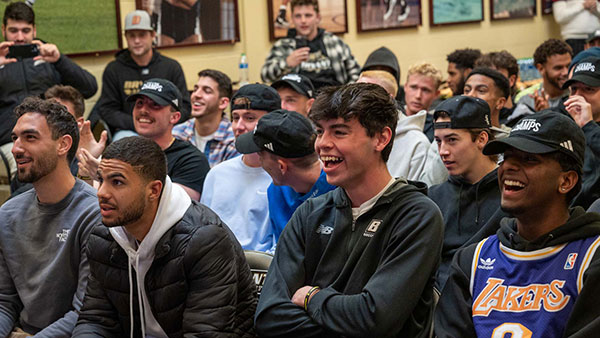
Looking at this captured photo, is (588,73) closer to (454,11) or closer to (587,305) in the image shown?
(587,305)

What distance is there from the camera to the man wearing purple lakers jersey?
2227 millimetres

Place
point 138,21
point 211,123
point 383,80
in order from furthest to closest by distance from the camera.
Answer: point 138,21, point 211,123, point 383,80

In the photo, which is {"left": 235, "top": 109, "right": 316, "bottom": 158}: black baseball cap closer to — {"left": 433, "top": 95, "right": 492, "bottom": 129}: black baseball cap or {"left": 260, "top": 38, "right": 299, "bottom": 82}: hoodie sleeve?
{"left": 433, "top": 95, "right": 492, "bottom": 129}: black baseball cap

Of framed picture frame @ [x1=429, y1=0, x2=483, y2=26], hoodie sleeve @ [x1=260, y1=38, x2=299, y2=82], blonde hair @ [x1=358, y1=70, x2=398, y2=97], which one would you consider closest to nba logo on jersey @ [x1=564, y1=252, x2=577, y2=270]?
blonde hair @ [x1=358, y1=70, x2=398, y2=97]

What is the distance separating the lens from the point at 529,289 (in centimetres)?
226

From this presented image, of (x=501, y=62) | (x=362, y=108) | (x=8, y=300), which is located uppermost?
(x=501, y=62)

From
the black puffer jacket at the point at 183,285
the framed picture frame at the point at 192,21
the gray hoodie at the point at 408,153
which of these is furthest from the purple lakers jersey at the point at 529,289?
the framed picture frame at the point at 192,21

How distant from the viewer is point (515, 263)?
2332mm

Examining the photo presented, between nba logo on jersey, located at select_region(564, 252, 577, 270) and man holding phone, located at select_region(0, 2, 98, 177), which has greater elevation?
man holding phone, located at select_region(0, 2, 98, 177)

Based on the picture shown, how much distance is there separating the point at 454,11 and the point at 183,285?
724 cm

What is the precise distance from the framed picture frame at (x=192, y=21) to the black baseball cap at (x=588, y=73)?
3.72m

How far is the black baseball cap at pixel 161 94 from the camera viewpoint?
4.51 m

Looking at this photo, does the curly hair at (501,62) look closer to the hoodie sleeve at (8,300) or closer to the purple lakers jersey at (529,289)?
the purple lakers jersey at (529,289)

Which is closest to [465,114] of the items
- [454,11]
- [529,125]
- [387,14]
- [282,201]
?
[282,201]
